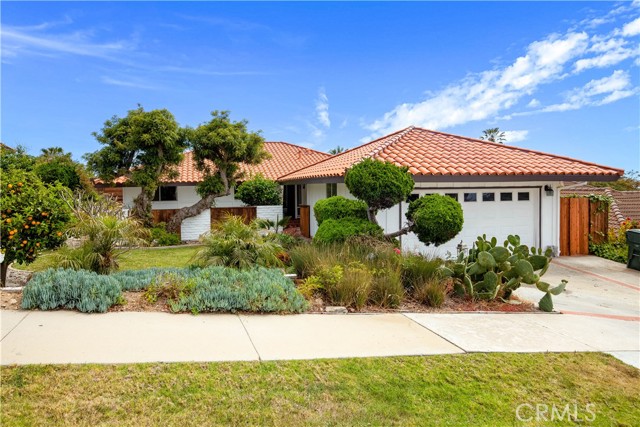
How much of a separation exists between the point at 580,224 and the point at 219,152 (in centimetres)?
1479

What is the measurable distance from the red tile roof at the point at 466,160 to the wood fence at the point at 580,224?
1491 millimetres

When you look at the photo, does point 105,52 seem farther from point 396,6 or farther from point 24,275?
point 396,6

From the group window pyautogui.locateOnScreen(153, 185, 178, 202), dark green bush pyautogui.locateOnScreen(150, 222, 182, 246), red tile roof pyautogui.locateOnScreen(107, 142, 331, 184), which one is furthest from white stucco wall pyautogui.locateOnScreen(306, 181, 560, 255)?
window pyautogui.locateOnScreen(153, 185, 178, 202)

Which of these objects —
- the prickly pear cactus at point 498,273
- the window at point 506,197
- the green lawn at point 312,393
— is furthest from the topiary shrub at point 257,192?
the green lawn at point 312,393

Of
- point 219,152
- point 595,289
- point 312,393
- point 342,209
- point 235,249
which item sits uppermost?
point 219,152

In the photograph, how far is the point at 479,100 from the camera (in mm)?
18797

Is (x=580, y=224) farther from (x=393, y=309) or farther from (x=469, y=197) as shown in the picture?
(x=393, y=309)

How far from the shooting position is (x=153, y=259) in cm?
1363

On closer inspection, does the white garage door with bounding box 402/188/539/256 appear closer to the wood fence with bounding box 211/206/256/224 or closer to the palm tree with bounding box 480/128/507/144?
the wood fence with bounding box 211/206/256/224

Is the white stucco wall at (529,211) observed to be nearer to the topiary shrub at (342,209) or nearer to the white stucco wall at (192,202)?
the topiary shrub at (342,209)

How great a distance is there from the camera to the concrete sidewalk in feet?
15.9

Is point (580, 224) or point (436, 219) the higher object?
point (436, 219)

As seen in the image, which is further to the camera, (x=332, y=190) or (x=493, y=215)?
(x=332, y=190)

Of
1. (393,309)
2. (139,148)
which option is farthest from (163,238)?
(393,309)
